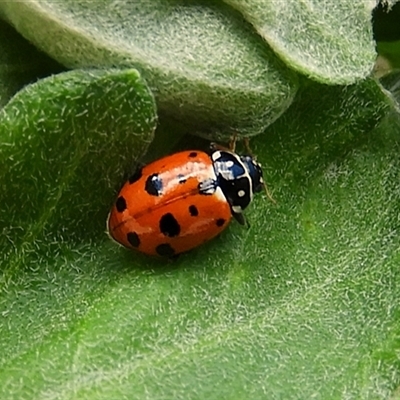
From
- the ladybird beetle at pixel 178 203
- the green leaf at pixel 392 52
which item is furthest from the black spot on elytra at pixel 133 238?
the green leaf at pixel 392 52

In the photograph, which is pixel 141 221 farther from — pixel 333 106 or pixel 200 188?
pixel 333 106

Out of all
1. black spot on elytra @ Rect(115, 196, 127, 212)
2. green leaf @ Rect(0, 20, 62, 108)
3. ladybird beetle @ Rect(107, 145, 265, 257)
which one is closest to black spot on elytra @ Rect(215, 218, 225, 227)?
ladybird beetle @ Rect(107, 145, 265, 257)

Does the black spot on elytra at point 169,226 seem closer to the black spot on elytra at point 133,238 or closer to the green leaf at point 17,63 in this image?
the black spot on elytra at point 133,238

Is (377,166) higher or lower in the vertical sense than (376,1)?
lower

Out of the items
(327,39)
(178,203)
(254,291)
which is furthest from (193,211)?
(327,39)

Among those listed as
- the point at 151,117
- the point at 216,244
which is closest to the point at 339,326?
the point at 216,244

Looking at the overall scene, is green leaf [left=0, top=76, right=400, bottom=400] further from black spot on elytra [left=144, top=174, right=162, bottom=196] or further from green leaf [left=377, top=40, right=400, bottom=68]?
green leaf [left=377, top=40, right=400, bottom=68]
